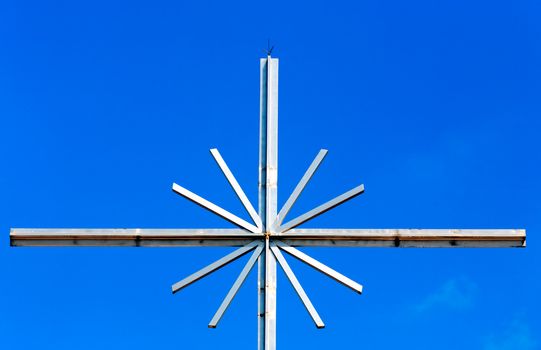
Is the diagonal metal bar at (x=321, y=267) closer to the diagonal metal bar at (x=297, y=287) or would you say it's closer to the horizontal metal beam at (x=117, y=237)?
the diagonal metal bar at (x=297, y=287)

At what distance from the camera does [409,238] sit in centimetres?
2114

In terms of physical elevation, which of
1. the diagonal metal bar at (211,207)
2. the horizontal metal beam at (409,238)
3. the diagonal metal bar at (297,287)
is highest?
the diagonal metal bar at (211,207)

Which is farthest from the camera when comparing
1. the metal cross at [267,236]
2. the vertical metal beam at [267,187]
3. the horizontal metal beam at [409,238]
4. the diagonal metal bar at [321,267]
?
the horizontal metal beam at [409,238]

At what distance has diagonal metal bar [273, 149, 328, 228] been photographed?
69.1ft

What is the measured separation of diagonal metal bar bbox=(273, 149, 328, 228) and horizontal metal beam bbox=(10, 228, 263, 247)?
0.87 metres

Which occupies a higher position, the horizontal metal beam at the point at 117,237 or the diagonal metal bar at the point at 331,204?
the diagonal metal bar at the point at 331,204

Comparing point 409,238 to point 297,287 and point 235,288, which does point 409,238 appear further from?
point 235,288

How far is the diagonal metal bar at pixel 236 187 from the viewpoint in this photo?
21.1m

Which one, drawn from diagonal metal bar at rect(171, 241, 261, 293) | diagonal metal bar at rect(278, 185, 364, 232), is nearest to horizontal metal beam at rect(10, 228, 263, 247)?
diagonal metal bar at rect(171, 241, 261, 293)

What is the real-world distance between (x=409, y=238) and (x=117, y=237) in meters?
4.49

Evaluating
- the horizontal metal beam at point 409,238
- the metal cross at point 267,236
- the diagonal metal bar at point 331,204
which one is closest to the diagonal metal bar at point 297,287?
the metal cross at point 267,236

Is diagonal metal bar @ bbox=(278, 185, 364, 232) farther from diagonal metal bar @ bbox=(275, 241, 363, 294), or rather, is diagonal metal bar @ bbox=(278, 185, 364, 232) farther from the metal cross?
diagonal metal bar @ bbox=(275, 241, 363, 294)

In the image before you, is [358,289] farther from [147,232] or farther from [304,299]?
[147,232]

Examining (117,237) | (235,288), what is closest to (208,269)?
(235,288)
